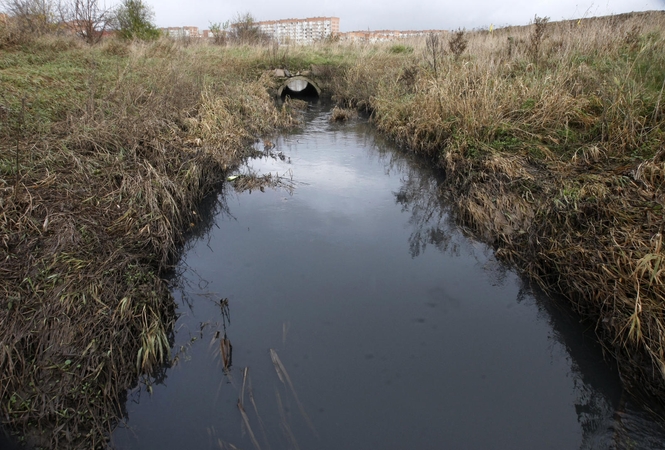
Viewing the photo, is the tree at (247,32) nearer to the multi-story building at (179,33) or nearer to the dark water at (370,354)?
the multi-story building at (179,33)

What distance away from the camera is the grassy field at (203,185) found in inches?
102

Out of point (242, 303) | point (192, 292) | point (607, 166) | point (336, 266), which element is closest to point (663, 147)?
point (607, 166)

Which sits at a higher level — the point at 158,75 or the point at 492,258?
the point at 158,75

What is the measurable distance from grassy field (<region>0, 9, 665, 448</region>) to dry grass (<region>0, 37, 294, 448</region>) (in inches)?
0.6

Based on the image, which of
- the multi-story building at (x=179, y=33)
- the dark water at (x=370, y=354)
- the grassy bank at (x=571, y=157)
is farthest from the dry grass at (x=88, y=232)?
the multi-story building at (x=179, y=33)

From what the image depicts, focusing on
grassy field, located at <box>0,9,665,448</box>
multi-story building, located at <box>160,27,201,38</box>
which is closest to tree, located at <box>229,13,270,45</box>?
multi-story building, located at <box>160,27,201,38</box>

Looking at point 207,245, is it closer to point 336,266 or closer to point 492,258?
point 336,266

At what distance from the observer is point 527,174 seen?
5.02 metres

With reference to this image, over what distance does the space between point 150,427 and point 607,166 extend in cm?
484

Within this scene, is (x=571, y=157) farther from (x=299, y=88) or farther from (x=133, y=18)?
(x=133, y=18)

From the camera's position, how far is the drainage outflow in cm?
1412

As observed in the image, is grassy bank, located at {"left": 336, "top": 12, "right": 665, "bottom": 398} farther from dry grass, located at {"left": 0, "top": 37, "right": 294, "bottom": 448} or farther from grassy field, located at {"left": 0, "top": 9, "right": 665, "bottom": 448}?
dry grass, located at {"left": 0, "top": 37, "right": 294, "bottom": 448}

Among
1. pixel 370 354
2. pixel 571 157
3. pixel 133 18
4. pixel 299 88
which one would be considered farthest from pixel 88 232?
pixel 133 18

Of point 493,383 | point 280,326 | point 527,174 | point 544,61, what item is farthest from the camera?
point 544,61
